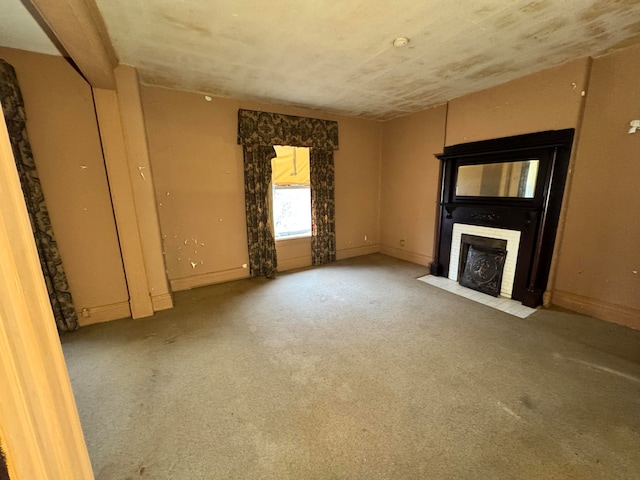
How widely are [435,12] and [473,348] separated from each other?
2487 millimetres

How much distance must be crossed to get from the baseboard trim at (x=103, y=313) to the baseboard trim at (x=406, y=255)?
13.1 feet

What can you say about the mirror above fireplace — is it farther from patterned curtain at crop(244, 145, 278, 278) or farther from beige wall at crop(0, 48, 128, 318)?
beige wall at crop(0, 48, 128, 318)

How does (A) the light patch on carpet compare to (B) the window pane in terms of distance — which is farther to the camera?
(B) the window pane

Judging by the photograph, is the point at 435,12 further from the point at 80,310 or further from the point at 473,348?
the point at 80,310

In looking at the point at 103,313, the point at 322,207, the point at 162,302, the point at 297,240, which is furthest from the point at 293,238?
the point at 103,313

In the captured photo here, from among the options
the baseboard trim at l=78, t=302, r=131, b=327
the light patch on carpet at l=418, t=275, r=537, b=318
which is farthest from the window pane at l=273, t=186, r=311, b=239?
the baseboard trim at l=78, t=302, r=131, b=327

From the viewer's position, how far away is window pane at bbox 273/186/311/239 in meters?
4.07

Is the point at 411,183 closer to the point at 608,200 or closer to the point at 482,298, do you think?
the point at 482,298

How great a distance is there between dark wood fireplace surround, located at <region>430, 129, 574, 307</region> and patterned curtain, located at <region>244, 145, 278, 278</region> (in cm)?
260

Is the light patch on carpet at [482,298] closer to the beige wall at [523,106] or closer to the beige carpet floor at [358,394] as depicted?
the beige carpet floor at [358,394]

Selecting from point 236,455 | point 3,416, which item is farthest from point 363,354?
point 3,416

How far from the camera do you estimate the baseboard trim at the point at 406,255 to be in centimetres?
426

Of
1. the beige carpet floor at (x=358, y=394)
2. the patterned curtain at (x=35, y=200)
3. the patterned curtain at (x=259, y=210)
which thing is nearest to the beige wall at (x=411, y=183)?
the beige carpet floor at (x=358, y=394)

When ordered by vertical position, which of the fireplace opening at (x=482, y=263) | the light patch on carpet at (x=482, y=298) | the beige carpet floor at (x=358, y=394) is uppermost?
the fireplace opening at (x=482, y=263)
